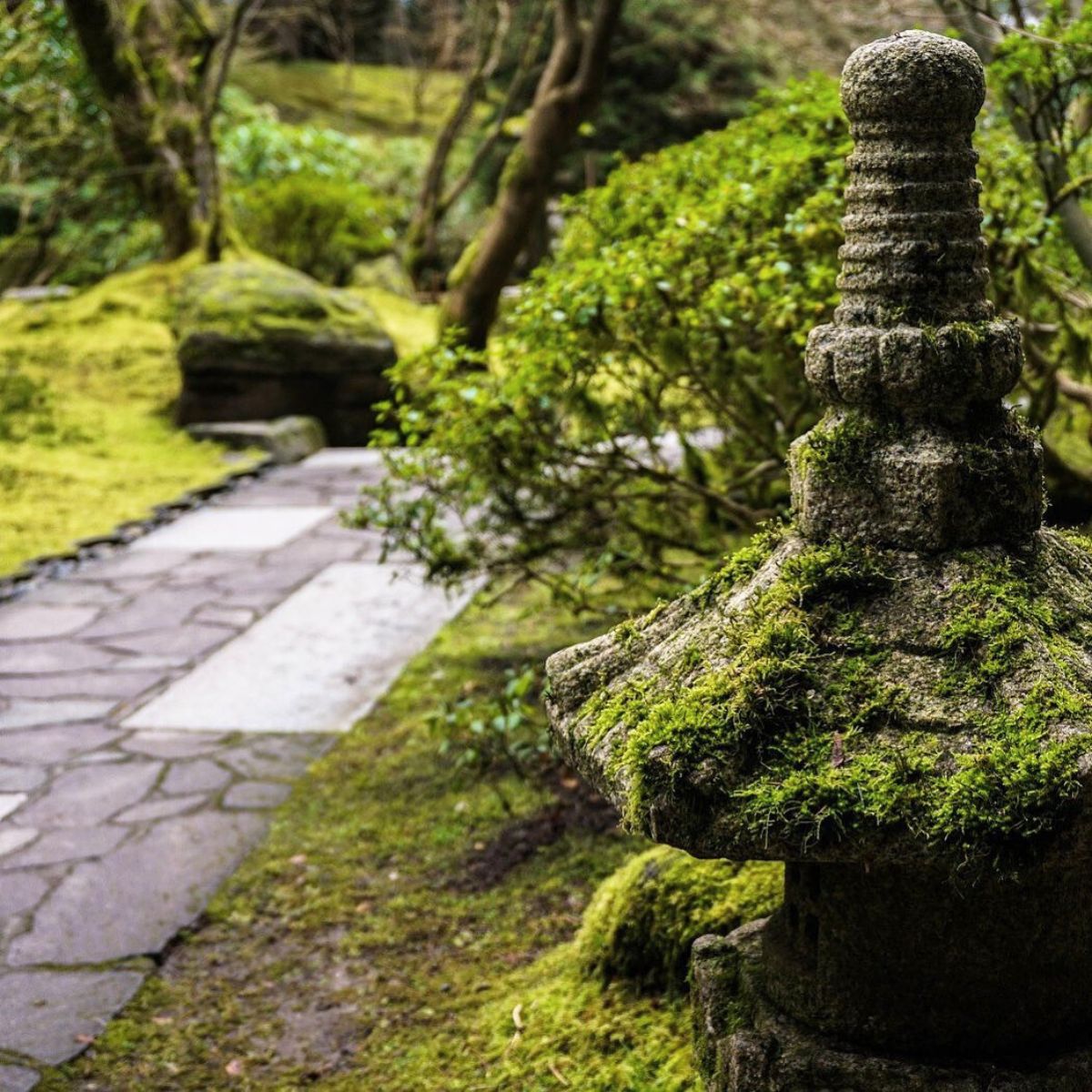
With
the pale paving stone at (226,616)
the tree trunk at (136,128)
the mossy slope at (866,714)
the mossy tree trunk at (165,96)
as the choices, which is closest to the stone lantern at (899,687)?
the mossy slope at (866,714)

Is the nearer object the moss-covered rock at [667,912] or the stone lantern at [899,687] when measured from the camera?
the stone lantern at [899,687]

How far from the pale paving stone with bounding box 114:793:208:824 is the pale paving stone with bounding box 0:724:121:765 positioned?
631 mm

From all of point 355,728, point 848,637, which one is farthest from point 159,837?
point 848,637

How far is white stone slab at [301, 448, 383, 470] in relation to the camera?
36.9 ft

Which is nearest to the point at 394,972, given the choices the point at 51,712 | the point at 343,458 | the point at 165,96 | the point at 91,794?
the point at 91,794

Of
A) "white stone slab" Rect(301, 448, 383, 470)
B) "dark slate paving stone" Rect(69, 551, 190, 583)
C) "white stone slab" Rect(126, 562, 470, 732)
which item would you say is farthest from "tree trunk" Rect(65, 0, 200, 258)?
"white stone slab" Rect(126, 562, 470, 732)

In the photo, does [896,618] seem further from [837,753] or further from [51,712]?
[51,712]

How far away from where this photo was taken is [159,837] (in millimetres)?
4441

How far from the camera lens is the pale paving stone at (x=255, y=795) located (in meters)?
4.68

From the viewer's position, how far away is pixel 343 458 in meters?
11.6

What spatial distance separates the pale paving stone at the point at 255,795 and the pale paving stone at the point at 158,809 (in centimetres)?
10

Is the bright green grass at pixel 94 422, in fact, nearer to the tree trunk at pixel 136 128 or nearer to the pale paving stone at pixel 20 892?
the tree trunk at pixel 136 128

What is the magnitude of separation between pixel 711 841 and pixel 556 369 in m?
3.04

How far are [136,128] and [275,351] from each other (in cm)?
359
